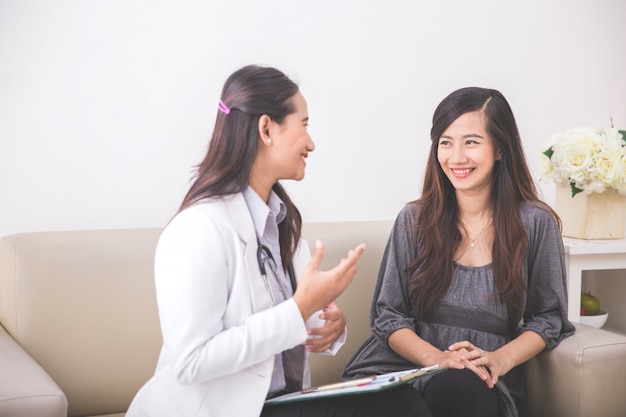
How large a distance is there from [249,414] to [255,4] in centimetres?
151

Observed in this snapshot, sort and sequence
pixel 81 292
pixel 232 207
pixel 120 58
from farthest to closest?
pixel 120 58 → pixel 81 292 → pixel 232 207

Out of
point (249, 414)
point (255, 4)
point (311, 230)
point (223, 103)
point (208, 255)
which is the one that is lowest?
point (249, 414)

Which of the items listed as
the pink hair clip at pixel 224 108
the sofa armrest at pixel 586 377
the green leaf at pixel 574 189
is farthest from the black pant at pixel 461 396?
the green leaf at pixel 574 189

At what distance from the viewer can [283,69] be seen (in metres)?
2.49

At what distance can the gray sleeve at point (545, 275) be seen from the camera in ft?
6.58

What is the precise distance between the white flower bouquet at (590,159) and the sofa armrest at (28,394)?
66.6 inches

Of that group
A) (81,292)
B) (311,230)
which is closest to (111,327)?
(81,292)

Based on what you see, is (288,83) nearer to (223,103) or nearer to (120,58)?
(223,103)

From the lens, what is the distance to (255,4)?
2457 millimetres

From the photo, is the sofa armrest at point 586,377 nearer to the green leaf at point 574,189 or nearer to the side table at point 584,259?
the side table at point 584,259

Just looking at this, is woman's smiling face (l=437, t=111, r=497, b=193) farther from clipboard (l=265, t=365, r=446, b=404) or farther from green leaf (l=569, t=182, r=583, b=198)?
clipboard (l=265, t=365, r=446, b=404)

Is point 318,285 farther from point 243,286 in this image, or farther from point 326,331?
point 326,331

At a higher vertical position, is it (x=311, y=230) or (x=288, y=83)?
(x=288, y=83)

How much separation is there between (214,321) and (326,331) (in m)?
0.37
